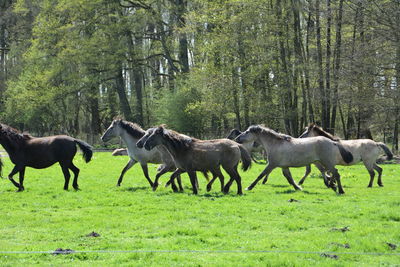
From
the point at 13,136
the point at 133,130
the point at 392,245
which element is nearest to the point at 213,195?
the point at 133,130

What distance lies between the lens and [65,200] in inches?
527

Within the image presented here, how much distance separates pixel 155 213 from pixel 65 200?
3250 millimetres

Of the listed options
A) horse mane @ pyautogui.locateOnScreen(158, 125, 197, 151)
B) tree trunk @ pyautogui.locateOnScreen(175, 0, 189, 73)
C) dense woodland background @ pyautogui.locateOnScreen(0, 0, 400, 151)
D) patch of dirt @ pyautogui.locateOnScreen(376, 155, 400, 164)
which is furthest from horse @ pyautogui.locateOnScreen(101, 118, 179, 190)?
tree trunk @ pyautogui.locateOnScreen(175, 0, 189, 73)

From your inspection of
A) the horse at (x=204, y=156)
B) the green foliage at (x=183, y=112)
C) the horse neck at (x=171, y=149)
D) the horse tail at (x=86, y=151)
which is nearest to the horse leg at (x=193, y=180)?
the horse at (x=204, y=156)

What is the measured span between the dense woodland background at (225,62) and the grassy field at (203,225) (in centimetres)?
1223

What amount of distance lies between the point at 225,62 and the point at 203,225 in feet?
89.3

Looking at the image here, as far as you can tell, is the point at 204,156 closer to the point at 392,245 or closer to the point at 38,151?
the point at 38,151

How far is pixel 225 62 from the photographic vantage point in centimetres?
3625

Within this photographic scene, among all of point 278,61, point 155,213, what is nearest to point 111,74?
point 278,61

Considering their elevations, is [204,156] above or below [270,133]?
below

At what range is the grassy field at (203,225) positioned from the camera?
7.57 metres

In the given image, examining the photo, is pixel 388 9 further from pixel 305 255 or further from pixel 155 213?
pixel 305 255

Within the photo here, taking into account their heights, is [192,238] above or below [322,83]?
below

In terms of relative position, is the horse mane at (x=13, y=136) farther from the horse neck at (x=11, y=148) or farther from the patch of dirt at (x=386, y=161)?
the patch of dirt at (x=386, y=161)
